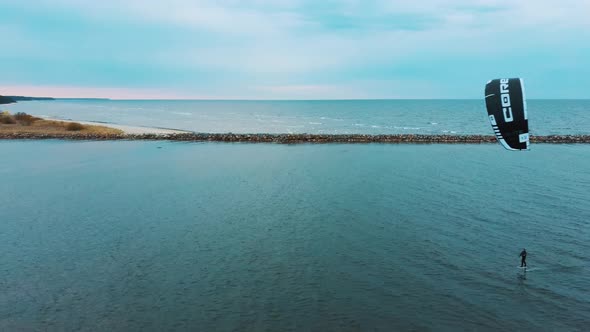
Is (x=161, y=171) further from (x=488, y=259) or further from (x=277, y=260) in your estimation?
(x=488, y=259)

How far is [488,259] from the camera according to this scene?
861 inches

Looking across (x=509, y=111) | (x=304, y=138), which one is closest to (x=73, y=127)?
(x=304, y=138)

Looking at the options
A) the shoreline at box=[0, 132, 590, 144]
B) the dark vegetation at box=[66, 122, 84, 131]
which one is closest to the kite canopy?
the shoreline at box=[0, 132, 590, 144]

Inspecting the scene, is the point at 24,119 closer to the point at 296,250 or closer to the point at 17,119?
the point at 17,119

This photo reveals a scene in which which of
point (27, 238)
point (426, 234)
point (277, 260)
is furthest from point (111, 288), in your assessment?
point (426, 234)

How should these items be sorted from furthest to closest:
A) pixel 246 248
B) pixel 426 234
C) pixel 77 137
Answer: pixel 77 137 < pixel 426 234 < pixel 246 248

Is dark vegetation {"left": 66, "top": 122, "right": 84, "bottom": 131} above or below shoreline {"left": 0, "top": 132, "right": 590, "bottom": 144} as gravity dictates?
above

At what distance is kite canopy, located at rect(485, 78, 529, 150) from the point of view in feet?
57.3

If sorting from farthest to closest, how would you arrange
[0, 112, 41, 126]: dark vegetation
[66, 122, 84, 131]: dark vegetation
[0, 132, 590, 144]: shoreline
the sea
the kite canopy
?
[0, 112, 41, 126]: dark vegetation, [66, 122, 84, 131]: dark vegetation, [0, 132, 590, 144]: shoreline, the kite canopy, the sea

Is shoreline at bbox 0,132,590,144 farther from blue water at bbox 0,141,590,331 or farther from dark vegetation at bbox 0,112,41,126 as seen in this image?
blue water at bbox 0,141,590,331

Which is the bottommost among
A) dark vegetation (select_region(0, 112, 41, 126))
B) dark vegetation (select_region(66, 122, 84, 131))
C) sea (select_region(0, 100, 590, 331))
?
sea (select_region(0, 100, 590, 331))

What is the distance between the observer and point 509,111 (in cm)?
1788

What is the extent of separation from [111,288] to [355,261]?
1195 cm

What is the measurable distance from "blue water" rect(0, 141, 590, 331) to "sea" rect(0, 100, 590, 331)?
0.10 metres
